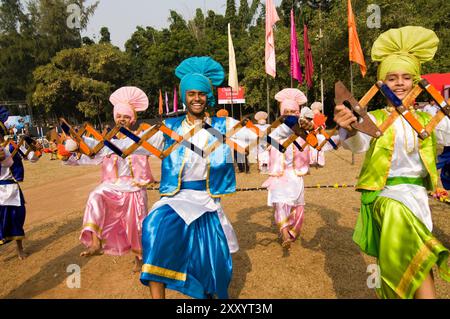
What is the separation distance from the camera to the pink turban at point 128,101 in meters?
5.07

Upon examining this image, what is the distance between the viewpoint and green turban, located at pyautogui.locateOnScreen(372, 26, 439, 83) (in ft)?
9.27

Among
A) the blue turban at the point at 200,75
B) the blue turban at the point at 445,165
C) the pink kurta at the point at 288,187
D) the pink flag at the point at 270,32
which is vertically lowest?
the pink kurta at the point at 288,187

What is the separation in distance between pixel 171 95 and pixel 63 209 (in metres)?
32.6

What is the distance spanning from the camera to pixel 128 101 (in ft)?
17.2

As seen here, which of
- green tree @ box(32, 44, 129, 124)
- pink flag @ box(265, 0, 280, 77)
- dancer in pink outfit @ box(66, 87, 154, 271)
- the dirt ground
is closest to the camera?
the dirt ground

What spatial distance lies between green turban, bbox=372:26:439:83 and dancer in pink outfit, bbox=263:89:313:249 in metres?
2.44

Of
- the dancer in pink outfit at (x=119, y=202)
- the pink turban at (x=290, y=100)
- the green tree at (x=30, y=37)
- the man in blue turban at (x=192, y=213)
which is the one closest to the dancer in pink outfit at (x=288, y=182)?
the pink turban at (x=290, y=100)

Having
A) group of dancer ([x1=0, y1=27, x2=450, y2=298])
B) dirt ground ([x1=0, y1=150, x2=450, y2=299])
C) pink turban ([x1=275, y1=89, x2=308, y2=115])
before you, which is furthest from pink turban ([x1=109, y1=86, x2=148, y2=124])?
dirt ground ([x1=0, y1=150, x2=450, y2=299])

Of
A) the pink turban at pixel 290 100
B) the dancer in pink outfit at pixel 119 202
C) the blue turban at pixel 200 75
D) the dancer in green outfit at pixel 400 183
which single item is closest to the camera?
the dancer in green outfit at pixel 400 183

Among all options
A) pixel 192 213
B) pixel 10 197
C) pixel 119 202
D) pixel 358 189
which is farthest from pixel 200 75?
pixel 10 197

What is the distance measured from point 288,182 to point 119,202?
8.33ft

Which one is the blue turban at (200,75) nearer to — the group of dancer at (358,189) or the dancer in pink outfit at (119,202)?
the group of dancer at (358,189)

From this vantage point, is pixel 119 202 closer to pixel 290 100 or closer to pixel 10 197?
pixel 10 197

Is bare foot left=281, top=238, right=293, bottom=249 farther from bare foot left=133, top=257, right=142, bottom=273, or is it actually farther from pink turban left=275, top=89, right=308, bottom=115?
bare foot left=133, top=257, right=142, bottom=273
